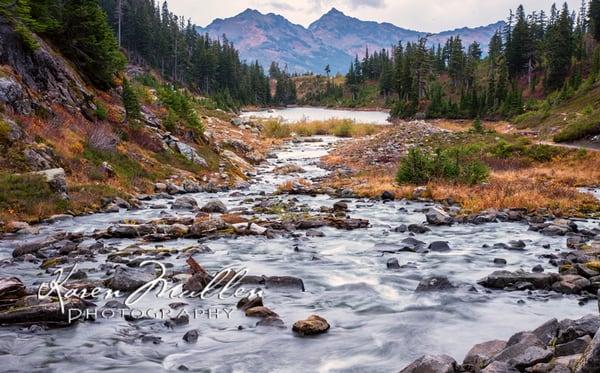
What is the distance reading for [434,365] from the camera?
5.50m

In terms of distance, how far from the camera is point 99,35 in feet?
108

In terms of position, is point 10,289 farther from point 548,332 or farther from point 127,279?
point 548,332

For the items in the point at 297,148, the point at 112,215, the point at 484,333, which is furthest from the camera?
the point at 297,148

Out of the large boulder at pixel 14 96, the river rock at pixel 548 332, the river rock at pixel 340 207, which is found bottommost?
the river rock at pixel 340 207

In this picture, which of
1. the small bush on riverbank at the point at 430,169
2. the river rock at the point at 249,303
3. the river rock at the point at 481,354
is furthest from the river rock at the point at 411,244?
the small bush on riverbank at the point at 430,169

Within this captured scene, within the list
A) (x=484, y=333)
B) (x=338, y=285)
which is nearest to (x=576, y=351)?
(x=484, y=333)

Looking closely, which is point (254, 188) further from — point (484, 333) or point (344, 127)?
point (344, 127)

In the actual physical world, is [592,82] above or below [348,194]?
above

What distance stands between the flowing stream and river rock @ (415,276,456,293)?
18 centimetres

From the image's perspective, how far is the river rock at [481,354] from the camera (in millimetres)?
5746

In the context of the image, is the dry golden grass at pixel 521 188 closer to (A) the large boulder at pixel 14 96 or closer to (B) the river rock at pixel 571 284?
(B) the river rock at pixel 571 284

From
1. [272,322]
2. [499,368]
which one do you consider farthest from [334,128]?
[499,368]

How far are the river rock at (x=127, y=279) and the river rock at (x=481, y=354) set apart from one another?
621cm

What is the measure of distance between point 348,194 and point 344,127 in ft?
158
